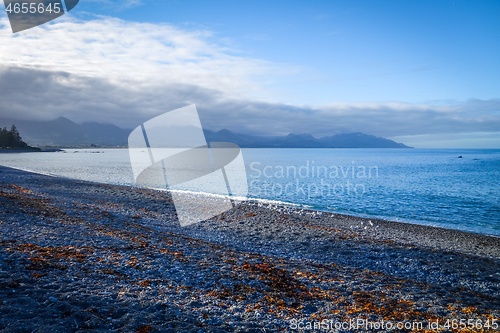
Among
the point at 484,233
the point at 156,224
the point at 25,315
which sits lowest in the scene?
the point at 484,233

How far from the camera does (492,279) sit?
31.0ft

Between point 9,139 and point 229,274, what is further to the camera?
point 9,139

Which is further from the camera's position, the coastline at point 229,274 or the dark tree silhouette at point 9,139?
the dark tree silhouette at point 9,139

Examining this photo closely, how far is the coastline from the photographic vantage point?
5219 mm

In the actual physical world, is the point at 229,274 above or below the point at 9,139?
below

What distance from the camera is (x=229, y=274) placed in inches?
289

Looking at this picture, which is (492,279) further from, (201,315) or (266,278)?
(201,315)

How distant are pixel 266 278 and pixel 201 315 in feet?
8.11

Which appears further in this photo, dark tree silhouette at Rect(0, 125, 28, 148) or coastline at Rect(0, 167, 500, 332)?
dark tree silhouette at Rect(0, 125, 28, 148)

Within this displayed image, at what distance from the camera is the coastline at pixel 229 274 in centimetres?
522

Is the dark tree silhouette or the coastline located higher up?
the dark tree silhouette

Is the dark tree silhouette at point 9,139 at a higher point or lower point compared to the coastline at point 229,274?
higher

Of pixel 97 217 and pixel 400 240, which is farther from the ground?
pixel 97 217

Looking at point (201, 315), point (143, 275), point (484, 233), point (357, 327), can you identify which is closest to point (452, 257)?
point (484, 233)
